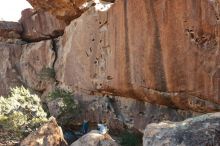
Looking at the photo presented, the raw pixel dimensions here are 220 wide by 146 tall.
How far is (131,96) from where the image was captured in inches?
715

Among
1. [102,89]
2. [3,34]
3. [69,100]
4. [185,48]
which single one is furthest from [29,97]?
[3,34]

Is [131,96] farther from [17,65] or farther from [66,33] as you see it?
[17,65]

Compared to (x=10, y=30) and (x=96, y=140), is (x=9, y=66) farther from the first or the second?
(x=96, y=140)

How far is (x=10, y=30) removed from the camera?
28.1 m

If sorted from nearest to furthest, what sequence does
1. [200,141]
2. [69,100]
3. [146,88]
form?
[200,141], [146,88], [69,100]

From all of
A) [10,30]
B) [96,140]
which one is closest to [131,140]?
[96,140]

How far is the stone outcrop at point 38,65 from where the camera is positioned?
24.7 m

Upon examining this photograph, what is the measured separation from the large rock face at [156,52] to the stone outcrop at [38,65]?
4556mm

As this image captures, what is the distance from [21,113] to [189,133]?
33.8ft

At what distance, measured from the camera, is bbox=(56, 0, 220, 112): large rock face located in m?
14.4

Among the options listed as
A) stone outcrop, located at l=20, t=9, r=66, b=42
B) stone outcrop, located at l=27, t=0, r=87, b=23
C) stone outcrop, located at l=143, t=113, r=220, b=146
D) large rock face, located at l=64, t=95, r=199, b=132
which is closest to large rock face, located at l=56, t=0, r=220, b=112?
large rock face, located at l=64, t=95, r=199, b=132

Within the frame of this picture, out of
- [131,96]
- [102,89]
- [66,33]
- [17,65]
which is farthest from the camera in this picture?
[17,65]

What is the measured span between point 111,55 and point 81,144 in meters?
4.37

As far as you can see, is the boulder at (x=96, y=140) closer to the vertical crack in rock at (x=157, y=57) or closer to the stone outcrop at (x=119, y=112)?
the stone outcrop at (x=119, y=112)
